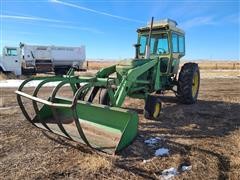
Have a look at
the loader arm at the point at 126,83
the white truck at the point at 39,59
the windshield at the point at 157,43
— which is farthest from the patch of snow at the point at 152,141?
the white truck at the point at 39,59

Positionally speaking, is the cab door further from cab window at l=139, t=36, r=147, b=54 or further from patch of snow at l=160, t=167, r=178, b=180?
patch of snow at l=160, t=167, r=178, b=180

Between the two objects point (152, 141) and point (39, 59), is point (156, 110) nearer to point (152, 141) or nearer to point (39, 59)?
point (152, 141)

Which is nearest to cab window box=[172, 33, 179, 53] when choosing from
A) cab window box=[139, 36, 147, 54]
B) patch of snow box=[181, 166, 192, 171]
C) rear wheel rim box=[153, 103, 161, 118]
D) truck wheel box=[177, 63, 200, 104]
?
truck wheel box=[177, 63, 200, 104]

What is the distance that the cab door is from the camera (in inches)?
883

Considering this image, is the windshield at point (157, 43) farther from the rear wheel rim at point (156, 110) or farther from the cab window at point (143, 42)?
the rear wheel rim at point (156, 110)

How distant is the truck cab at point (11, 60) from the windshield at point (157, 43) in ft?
50.3

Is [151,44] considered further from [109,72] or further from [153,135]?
[153,135]

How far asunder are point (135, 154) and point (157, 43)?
5.06 meters

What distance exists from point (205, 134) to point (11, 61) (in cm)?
1904

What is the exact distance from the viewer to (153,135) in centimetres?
627

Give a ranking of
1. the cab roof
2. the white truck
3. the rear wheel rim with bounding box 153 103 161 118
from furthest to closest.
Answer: the white truck
the cab roof
the rear wheel rim with bounding box 153 103 161 118

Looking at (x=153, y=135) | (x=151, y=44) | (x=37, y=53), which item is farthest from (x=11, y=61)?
(x=153, y=135)

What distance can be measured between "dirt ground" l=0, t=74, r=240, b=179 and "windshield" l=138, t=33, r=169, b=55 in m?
2.48

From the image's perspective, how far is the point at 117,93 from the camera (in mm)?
6457
